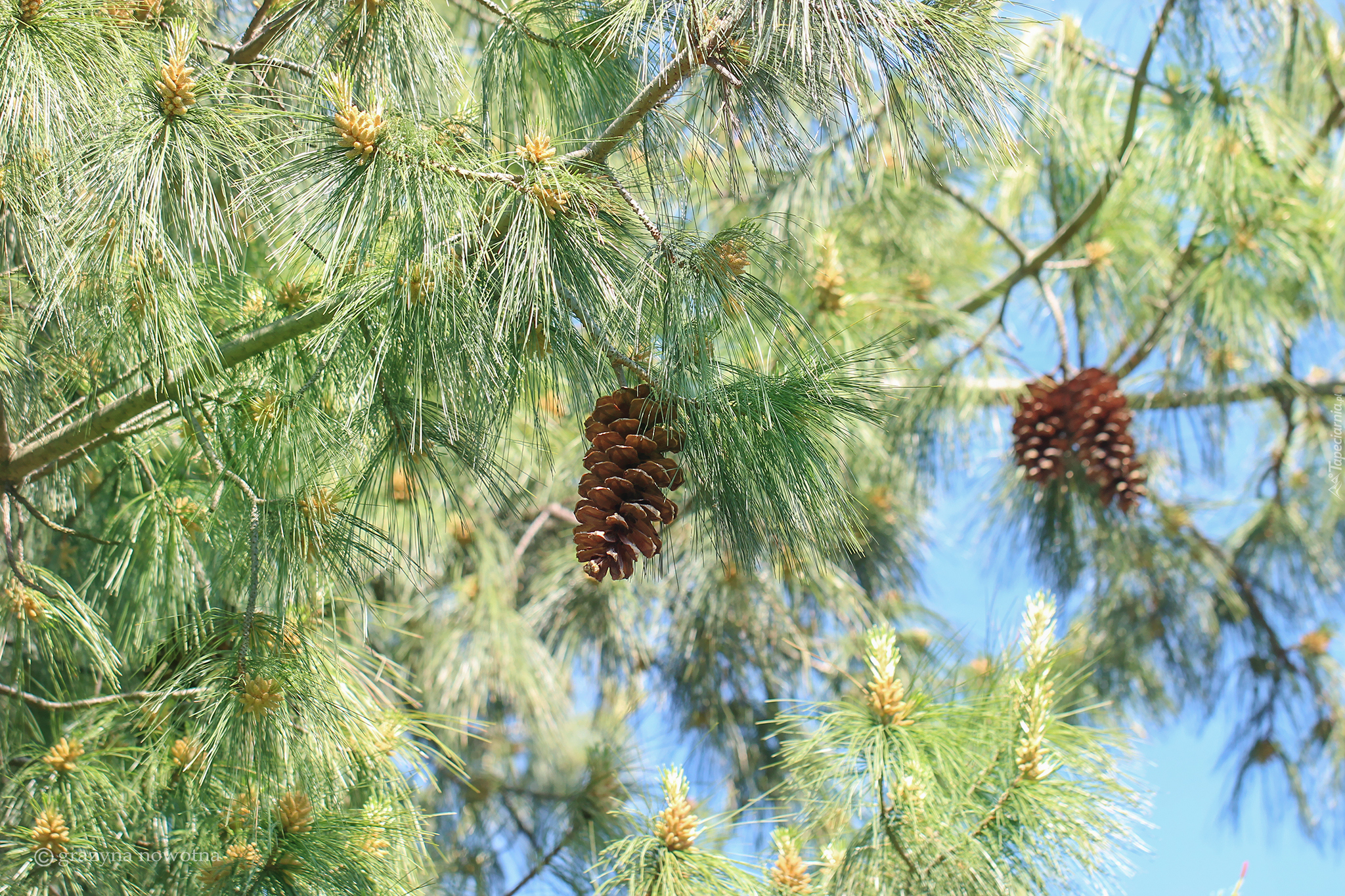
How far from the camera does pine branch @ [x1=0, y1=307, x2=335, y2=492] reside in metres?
1.31

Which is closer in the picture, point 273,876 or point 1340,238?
point 273,876

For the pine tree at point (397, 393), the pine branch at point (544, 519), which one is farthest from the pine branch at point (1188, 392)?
the pine branch at point (544, 519)

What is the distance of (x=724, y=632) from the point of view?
9.23 feet

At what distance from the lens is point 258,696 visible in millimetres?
1312

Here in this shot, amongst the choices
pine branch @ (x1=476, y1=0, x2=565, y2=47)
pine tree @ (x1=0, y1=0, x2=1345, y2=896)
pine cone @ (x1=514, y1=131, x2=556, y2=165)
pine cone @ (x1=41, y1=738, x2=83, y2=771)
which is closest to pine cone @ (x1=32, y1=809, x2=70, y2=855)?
pine tree @ (x1=0, y1=0, x2=1345, y2=896)

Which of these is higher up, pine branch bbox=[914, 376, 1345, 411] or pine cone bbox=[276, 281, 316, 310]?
pine branch bbox=[914, 376, 1345, 411]

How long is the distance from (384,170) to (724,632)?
6.05 ft

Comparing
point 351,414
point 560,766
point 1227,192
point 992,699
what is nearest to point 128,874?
point 351,414

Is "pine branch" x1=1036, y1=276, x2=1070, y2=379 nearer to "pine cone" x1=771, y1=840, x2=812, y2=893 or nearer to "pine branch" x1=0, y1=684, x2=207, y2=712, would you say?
"pine cone" x1=771, y1=840, x2=812, y2=893

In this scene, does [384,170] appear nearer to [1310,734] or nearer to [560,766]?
[560,766]

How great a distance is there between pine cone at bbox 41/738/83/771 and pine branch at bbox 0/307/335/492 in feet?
1.17

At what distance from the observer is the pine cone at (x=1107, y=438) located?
8.09ft

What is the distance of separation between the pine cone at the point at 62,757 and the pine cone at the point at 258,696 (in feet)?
1.31

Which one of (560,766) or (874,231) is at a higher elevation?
(874,231)
